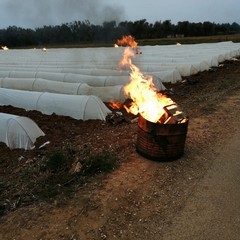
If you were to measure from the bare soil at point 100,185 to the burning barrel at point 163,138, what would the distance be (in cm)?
20

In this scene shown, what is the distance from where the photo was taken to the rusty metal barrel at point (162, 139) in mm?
7024

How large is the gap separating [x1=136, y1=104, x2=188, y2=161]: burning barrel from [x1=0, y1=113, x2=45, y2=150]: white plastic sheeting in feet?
11.8

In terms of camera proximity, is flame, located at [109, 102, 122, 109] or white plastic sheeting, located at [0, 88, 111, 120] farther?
flame, located at [109, 102, 122, 109]

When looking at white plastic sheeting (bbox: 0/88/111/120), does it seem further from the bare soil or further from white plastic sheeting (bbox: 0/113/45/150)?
white plastic sheeting (bbox: 0/113/45/150)

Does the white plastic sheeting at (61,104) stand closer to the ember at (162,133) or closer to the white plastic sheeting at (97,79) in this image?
the ember at (162,133)

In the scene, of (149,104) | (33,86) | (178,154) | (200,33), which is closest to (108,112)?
(149,104)

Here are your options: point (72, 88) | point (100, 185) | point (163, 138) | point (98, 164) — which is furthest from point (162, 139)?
point (72, 88)

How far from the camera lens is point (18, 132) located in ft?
29.9

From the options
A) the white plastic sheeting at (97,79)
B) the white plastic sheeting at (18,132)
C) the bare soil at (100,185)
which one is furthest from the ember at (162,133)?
the white plastic sheeting at (97,79)

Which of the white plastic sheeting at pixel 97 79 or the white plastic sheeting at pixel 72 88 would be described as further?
the white plastic sheeting at pixel 97 79

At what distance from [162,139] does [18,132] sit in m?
4.48

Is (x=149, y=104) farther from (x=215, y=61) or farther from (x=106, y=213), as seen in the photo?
(x=215, y=61)

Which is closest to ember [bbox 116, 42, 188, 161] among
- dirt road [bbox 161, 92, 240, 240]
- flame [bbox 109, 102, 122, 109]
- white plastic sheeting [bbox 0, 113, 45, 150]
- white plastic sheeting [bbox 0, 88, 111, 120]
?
dirt road [bbox 161, 92, 240, 240]

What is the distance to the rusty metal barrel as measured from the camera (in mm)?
7024
